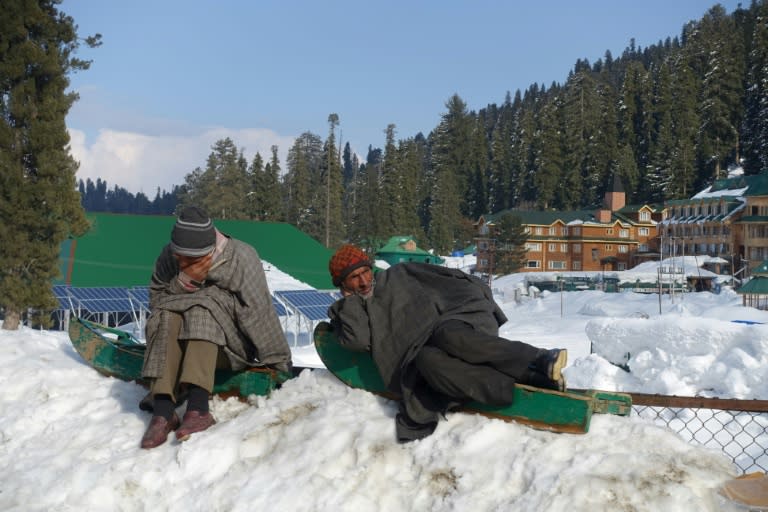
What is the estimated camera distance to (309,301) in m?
20.0

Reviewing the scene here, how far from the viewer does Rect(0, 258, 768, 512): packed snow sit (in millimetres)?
2656

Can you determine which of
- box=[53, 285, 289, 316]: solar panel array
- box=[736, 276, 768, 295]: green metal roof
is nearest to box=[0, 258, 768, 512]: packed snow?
box=[53, 285, 289, 316]: solar panel array

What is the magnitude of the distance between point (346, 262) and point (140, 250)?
73.0ft

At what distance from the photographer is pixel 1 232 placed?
1266 cm

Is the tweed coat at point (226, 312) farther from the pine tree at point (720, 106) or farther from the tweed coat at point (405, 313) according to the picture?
the pine tree at point (720, 106)

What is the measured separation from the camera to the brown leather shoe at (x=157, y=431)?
3.60 m

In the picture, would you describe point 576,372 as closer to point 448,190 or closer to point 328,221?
point 328,221

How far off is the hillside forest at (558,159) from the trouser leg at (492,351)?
58.5m

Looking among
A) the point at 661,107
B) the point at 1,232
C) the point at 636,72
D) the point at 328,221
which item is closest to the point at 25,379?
the point at 1,232

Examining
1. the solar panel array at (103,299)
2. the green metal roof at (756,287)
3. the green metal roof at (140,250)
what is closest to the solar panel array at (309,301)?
the solar panel array at (103,299)

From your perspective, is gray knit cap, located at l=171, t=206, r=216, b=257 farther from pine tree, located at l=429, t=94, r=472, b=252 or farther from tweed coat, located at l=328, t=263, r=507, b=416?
pine tree, located at l=429, t=94, r=472, b=252

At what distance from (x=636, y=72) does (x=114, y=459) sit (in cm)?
8815

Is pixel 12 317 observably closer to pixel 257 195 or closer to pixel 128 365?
pixel 128 365

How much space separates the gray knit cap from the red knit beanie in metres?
0.67
